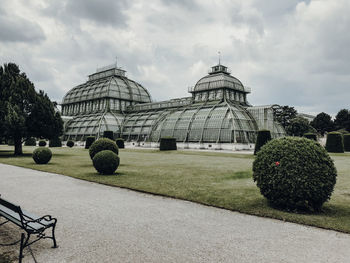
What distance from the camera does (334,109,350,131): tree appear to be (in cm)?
7838

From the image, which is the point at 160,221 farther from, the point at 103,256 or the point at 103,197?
the point at 103,197

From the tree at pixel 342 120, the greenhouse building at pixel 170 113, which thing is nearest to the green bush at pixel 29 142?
the greenhouse building at pixel 170 113

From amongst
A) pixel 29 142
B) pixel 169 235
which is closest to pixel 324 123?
pixel 29 142

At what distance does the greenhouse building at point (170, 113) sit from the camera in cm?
4731

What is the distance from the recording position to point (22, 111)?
2941 cm

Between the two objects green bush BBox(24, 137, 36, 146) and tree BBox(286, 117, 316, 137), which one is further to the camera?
green bush BBox(24, 137, 36, 146)

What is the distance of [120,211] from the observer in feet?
26.4

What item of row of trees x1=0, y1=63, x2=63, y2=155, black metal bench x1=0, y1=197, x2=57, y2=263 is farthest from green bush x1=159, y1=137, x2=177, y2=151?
black metal bench x1=0, y1=197, x2=57, y2=263

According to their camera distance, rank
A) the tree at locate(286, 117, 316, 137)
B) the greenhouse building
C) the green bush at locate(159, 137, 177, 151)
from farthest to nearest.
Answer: the tree at locate(286, 117, 316, 137)
the greenhouse building
the green bush at locate(159, 137, 177, 151)

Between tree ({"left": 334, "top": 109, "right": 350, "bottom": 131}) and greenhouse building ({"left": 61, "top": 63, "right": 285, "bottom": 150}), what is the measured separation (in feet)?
120

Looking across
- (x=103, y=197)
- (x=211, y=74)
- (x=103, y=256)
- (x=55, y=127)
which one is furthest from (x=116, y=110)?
(x=103, y=256)

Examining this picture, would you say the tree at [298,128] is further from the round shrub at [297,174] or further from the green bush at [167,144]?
the round shrub at [297,174]

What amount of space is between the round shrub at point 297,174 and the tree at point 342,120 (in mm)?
83249

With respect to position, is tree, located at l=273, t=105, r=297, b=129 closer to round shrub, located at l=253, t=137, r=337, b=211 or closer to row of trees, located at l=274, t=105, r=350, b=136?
row of trees, located at l=274, t=105, r=350, b=136
